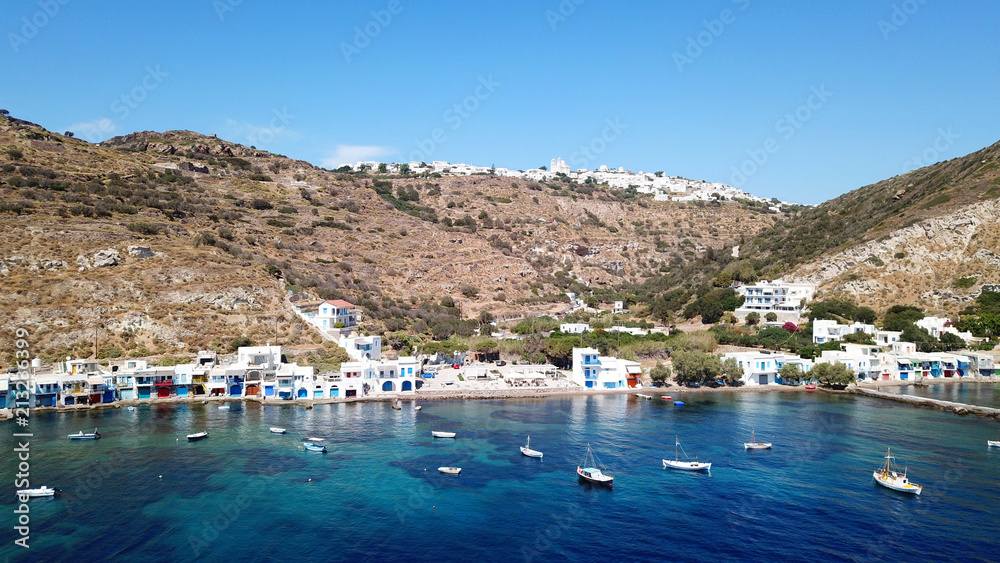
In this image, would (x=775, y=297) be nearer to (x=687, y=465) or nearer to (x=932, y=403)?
(x=932, y=403)

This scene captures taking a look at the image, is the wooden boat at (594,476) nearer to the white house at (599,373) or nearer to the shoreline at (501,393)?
the shoreline at (501,393)

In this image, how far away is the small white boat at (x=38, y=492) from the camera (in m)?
27.3

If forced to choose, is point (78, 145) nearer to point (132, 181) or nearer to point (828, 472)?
point (132, 181)

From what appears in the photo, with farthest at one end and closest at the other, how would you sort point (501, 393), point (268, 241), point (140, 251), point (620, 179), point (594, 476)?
point (620, 179) → point (268, 241) → point (140, 251) → point (501, 393) → point (594, 476)

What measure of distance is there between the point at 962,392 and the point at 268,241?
76.0 metres

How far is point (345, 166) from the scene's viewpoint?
16988 centimetres

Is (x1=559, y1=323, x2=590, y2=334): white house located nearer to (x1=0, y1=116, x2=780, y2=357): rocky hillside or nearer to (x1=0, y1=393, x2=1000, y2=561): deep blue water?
(x1=0, y1=116, x2=780, y2=357): rocky hillside

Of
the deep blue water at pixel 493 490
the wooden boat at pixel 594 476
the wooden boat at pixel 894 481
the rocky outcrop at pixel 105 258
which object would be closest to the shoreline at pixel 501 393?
the deep blue water at pixel 493 490

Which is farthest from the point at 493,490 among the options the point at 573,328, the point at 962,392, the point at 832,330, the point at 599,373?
the point at 832,330

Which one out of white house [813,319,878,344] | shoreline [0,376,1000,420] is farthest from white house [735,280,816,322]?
shoreline [0,376,1000,420]

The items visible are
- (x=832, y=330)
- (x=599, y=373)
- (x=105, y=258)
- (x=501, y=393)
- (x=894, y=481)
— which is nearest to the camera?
(x=894, y=481)

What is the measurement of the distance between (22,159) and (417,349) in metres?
55.8

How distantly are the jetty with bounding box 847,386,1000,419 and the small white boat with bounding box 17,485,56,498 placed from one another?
189 ft

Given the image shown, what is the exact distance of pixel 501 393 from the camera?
168 feet
